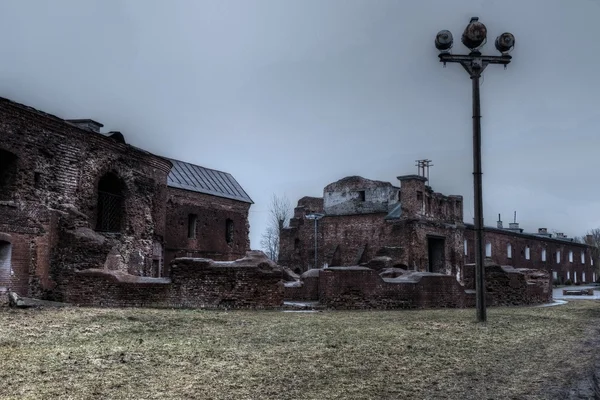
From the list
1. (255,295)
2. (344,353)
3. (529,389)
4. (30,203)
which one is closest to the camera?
(529,389)

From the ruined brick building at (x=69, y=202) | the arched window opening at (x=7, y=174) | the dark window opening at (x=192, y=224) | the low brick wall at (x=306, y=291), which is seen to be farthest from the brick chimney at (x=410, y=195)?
the arched window opening at (x=7, y=174)

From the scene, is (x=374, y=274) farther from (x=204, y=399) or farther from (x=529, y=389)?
(x=204, y=399)

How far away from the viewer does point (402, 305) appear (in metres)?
16.7

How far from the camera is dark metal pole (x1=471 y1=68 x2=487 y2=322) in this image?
12.8 meters

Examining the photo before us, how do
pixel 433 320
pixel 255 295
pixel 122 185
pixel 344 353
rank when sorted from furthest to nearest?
1. pixel 122 185
2. pixel 255 295
3. pixel 433 320
4. pixel 344 353

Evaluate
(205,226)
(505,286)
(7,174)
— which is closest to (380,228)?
(205,226)

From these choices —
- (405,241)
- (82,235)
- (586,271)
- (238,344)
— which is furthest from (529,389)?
(586,271)

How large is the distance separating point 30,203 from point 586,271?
67.4m

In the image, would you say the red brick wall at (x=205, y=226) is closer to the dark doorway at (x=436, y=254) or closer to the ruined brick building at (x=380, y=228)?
the ruined brick building at (x=380, y=228)

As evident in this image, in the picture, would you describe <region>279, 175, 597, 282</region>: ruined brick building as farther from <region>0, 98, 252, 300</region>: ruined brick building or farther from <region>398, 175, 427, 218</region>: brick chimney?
<region>0, 98, 252, 300</region>: ruined brick building

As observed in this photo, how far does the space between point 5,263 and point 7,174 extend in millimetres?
2427

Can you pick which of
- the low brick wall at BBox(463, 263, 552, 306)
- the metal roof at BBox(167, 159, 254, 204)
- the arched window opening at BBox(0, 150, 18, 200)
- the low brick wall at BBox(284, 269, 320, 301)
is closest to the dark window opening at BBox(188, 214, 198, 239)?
the metal roof at BBox(167, 159, 254, 204)

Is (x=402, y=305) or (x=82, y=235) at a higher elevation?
(x=82, y=235)

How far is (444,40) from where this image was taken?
43.9 feet
